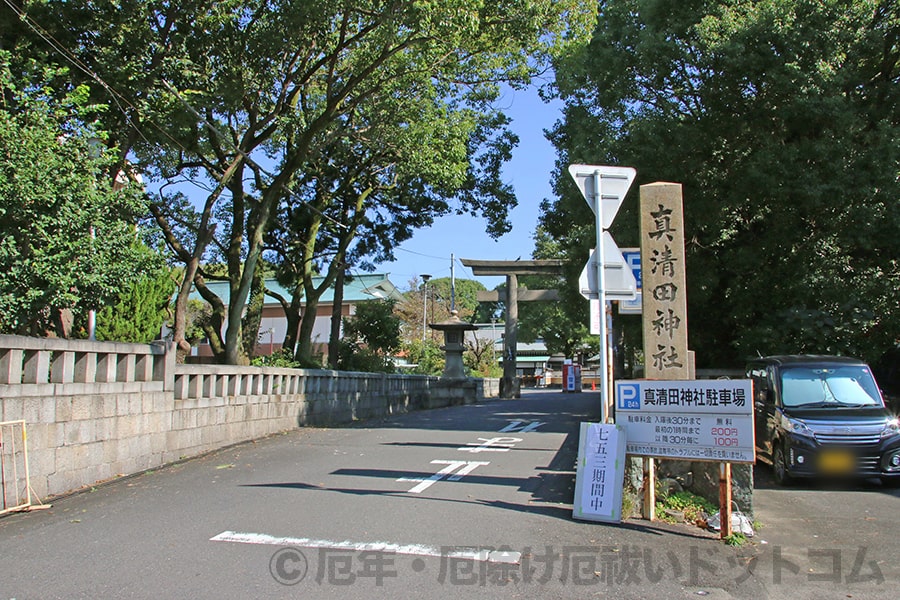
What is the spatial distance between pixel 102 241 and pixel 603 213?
22.4 feet

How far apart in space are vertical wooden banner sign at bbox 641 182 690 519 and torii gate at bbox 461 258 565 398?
74.1ft

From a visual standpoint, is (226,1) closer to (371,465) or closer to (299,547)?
(371,465)

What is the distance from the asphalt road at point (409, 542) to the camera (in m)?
4.75

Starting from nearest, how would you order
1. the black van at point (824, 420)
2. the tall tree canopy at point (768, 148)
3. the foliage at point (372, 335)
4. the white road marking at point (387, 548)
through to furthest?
the white road marking at point (387, 548)
the black van at point (824, 420)
the tall tree canopy at point (768, 148)
the foliage at point (372, 335)

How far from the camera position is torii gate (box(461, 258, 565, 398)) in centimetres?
3081

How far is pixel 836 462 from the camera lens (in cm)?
870

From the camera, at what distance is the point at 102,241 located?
9352mm

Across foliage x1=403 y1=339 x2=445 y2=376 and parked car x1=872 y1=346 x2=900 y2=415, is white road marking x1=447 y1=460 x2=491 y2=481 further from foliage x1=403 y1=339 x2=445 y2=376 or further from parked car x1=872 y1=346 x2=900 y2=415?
foliage x1=403 y1=339 x2=445 y2=376

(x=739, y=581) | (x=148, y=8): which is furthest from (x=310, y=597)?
(x=148, y=8)

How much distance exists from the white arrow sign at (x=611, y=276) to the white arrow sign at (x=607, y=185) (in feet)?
0.95

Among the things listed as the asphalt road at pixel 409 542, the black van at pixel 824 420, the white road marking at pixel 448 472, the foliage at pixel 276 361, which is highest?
the foliage at pixel 276 361

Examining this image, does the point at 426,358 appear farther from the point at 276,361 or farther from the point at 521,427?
the point at 521,427

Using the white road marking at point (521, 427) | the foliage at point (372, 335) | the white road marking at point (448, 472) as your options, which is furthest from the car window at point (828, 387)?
the foliage at point (372, 335)

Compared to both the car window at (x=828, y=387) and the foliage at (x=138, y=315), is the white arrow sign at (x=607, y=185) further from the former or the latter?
the foliage at (x=138, y=315)
